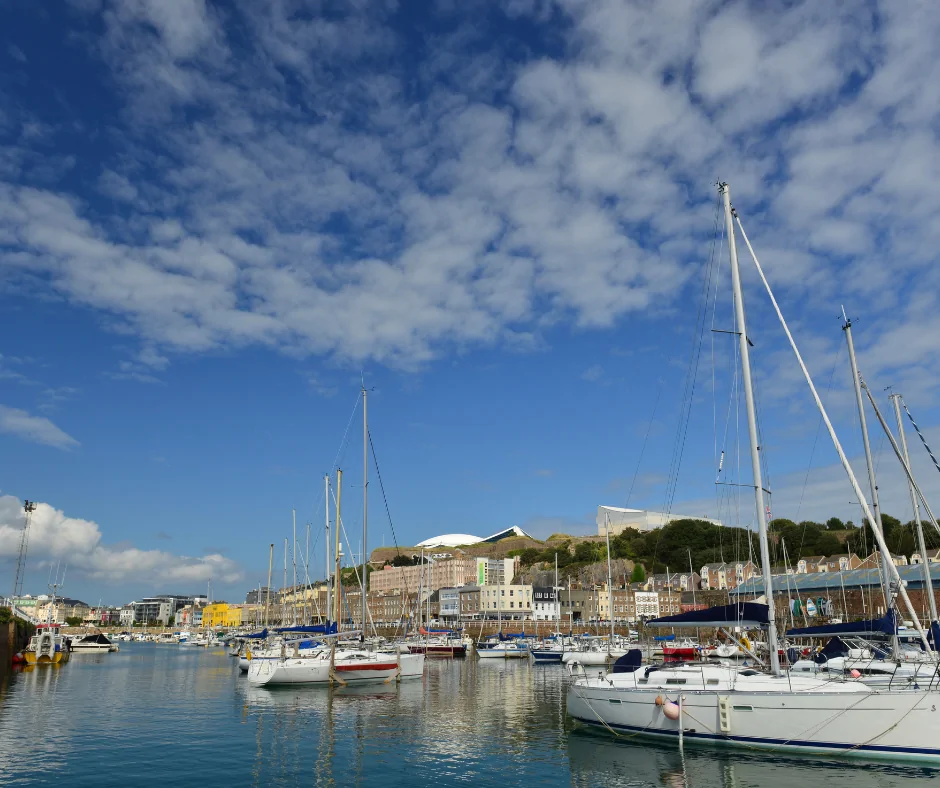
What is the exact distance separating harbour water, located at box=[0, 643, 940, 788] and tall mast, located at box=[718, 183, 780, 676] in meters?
3.99

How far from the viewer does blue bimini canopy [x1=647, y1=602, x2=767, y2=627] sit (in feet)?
81.0

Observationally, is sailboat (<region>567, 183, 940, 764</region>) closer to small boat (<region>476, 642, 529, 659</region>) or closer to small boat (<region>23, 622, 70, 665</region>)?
small boat (<region>476, 642, 529, 659</region>)

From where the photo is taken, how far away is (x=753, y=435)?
2450cm

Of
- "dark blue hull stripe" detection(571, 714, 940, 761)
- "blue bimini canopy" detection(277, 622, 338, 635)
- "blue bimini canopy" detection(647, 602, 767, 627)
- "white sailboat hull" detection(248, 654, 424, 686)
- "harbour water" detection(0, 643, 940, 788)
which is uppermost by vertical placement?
"blue bimini canopy" detection(647, 602, 767, 627)

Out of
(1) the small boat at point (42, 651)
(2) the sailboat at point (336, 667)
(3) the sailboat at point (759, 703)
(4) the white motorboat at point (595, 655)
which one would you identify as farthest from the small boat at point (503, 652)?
(3) the sailboat at point (759, 703)

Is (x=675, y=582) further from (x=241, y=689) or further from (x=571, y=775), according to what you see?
(x=571, y=775)

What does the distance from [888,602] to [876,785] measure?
1261 centimetres

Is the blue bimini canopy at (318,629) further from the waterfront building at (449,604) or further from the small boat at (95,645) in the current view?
the waterfront building at (449,604)

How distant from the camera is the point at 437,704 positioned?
1421 inches

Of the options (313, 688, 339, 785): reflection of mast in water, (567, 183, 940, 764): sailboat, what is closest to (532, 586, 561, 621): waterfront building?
(313, 688, 339, 785): reflection of mast in water

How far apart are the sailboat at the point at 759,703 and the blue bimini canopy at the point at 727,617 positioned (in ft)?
0.17

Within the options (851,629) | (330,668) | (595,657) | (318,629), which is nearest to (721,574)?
(595,657)

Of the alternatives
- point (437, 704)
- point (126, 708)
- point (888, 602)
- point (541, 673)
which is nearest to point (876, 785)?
point (888, 602)

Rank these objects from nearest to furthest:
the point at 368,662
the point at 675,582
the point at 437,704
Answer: the point at 437,704, the point at 368,662, the point at 675,582
